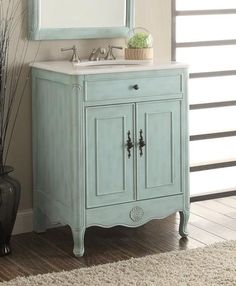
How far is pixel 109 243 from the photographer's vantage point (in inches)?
170

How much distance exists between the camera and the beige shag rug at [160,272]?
367 cm

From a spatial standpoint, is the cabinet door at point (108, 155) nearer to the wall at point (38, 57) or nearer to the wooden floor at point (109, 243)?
the wooden floor at point (109, 243)

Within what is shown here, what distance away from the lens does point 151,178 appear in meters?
4.26

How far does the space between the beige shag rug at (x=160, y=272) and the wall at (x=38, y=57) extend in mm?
875

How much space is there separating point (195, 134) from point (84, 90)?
142cm

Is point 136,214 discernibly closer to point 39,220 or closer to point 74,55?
point 39,220

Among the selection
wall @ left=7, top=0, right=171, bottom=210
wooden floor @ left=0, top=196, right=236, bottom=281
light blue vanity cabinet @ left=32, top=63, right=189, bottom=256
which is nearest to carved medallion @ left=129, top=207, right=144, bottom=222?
light blue vanity cabinet @ left=32, top=63, right=189, bottom=256

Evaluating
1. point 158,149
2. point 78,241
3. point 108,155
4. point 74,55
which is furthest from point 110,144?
point 74,55

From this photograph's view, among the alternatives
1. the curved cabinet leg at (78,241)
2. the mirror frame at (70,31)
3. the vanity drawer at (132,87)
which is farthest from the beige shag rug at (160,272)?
the mirror frame at (70,31)

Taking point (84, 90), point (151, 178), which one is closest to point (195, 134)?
point (151, 178)

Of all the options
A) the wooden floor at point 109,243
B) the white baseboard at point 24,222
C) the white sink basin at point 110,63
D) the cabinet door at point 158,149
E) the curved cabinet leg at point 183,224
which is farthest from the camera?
the white baseboard at point 24,222

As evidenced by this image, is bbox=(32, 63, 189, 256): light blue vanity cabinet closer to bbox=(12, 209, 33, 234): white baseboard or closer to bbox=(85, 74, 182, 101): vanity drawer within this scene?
bbox=(85, 74, 182, 101): vanity drawer

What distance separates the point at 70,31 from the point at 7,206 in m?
1.11

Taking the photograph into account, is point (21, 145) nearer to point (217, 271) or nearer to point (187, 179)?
point (187, 179)
